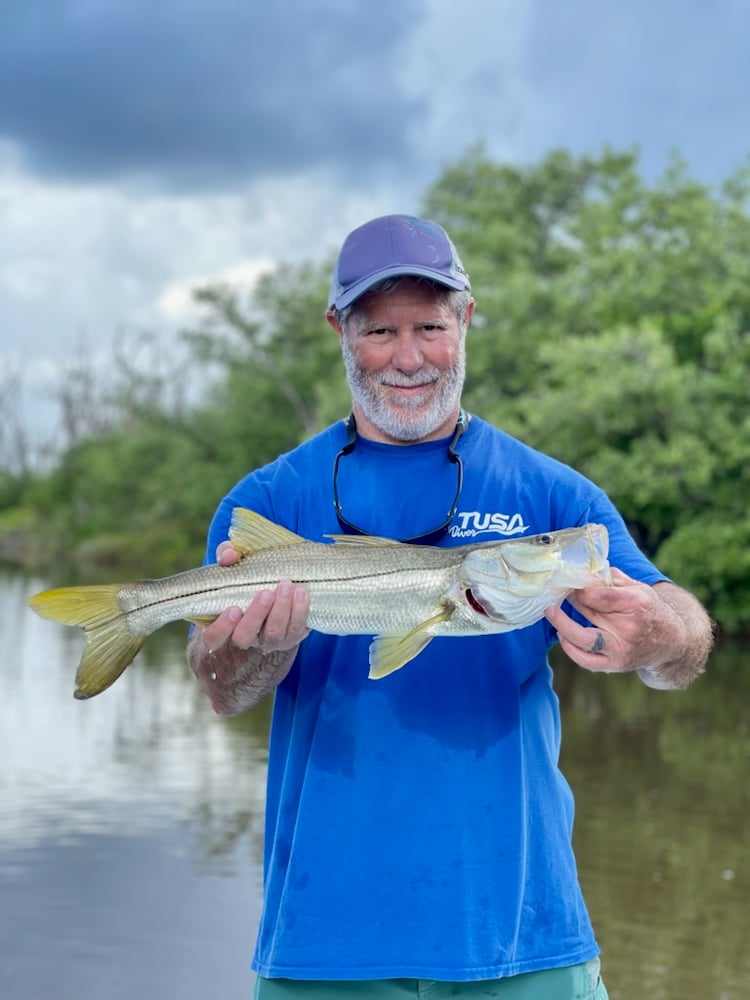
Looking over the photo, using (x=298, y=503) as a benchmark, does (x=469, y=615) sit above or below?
below

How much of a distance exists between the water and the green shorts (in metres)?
5.49

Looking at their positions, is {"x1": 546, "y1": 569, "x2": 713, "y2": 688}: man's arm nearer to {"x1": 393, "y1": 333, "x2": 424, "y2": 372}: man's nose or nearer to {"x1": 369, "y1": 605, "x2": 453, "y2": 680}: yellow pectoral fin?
{"x1": 369, "y1": 605, "x2": 453, "y2": 680}: yellow pectoral fin

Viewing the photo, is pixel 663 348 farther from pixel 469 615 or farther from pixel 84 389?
pixel 84 389

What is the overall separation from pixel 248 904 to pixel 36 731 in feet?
23.7

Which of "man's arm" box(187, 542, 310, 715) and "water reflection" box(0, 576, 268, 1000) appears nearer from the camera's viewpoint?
"man's arm" box(187, 542, 310, 715)

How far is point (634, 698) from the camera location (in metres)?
21.1

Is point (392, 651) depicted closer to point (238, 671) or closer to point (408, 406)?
point (238, 671)

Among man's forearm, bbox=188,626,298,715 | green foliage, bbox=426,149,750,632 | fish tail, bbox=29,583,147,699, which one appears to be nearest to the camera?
man's forearm, bbox=188,626,298,715

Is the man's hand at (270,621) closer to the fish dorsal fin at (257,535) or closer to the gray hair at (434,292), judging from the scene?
the fish dorsal fin at (257,535)

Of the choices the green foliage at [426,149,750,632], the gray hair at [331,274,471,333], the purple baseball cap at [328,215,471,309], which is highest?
the green foliage at [426,149,750,632]

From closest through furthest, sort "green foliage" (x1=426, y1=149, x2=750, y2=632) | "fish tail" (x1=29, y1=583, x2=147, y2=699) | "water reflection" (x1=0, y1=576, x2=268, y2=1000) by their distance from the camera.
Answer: "fish tail" (x1=29, y1=583, x2=147, y2=699) < "water reflection" (x1=0, y1=576, x2=268, y2=1000) < "green foliage" (x1=426, y1=149, x2=750, y2=632)

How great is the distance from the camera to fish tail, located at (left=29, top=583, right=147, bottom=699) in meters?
3.64

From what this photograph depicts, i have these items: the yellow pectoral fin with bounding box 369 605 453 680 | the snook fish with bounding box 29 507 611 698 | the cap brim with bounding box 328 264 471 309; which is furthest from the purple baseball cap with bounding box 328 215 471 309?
the yellow pectoral fin with bounding box 369 605 453 680

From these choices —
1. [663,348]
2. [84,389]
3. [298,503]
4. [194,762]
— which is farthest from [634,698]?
[84,389]
